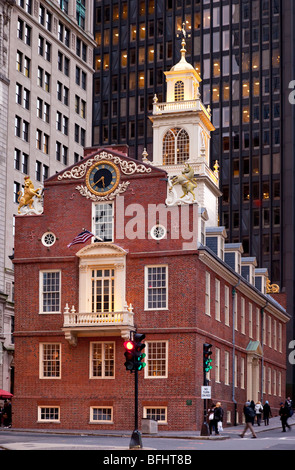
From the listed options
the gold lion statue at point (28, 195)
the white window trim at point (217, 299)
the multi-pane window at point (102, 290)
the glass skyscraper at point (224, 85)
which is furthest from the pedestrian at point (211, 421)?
the glass skyscraper at point (224, 85)

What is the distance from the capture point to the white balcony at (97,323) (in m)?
47.5

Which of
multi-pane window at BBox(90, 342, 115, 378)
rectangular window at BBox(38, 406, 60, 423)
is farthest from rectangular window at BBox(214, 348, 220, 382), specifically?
rectangular window at BBox(38, 406, 60, 423)

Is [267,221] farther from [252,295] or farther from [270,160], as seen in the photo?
[252,295]

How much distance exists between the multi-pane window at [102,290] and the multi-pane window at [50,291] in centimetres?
212

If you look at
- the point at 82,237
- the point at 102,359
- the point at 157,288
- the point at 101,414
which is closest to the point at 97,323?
the point at 102,359

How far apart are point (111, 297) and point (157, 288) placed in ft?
8.62

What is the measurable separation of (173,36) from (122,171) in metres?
76.9

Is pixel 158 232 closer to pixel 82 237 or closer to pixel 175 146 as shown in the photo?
pixel 82 237

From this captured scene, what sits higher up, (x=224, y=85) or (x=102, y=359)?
(x=224, y=85)

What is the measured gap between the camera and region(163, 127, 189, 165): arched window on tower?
61844 mm

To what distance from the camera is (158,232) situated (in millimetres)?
48812

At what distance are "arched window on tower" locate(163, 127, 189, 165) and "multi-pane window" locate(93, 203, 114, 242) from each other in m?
12.7

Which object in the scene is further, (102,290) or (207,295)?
(207,295)

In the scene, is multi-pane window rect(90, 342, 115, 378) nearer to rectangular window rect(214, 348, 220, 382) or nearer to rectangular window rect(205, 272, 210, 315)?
rectangular window rect(205, 272, 210, 315)
